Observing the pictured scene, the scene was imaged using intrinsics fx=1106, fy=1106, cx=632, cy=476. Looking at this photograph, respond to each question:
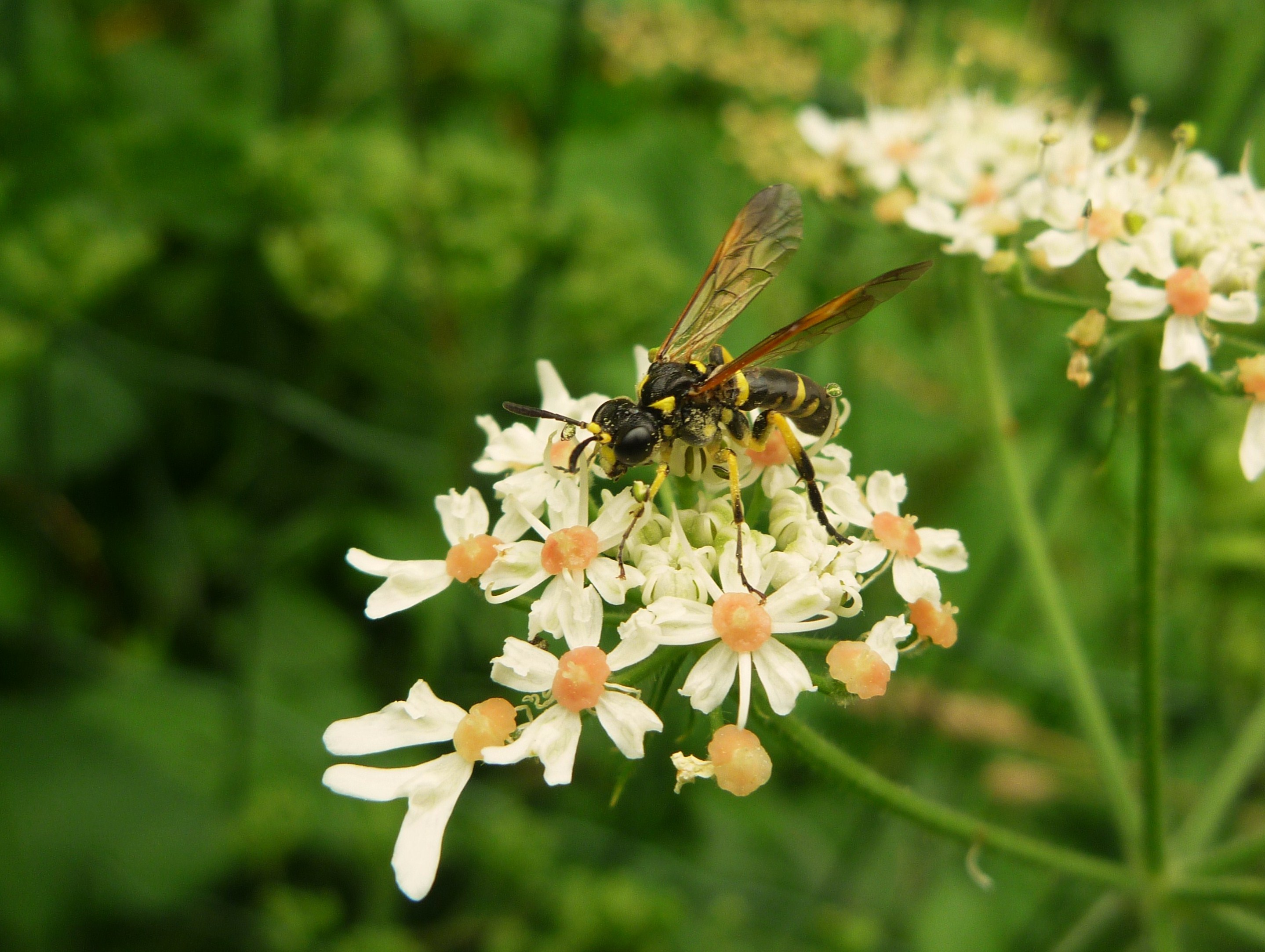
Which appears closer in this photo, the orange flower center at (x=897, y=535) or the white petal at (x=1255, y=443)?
the orange flower center at (x=897, y=535)

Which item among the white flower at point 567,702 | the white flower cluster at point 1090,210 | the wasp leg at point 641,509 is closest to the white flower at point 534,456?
the wasp leg at point 641,509

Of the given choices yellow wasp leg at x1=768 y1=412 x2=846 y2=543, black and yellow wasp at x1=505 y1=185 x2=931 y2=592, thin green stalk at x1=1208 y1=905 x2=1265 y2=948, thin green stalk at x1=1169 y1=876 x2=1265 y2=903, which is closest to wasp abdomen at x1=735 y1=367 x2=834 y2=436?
black and yellow wasp at x1=505 y1=185 x2=931 y2=592

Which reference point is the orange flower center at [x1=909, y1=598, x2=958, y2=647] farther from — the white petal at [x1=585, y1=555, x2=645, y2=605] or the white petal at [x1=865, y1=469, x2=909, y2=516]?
the white petal at [x1=585, y1=555, x2=645, y2=605]

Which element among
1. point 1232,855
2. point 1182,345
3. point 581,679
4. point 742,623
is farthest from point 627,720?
point 1232,855

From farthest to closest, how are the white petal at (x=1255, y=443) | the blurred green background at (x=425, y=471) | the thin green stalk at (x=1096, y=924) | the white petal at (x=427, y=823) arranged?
the blurred green background at (x=425, y=471)
the thin green stalk at (x=1096, y=924)
the white petal at (x=1255, y=443)
the white petal at (x=427, y=823)

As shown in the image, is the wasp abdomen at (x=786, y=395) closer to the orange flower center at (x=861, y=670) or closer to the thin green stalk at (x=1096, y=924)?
the orange flower center at (x=861, y=670)

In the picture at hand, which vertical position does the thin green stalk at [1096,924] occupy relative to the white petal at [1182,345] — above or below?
below

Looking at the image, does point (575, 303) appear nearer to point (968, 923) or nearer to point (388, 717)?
point (388, 717)
